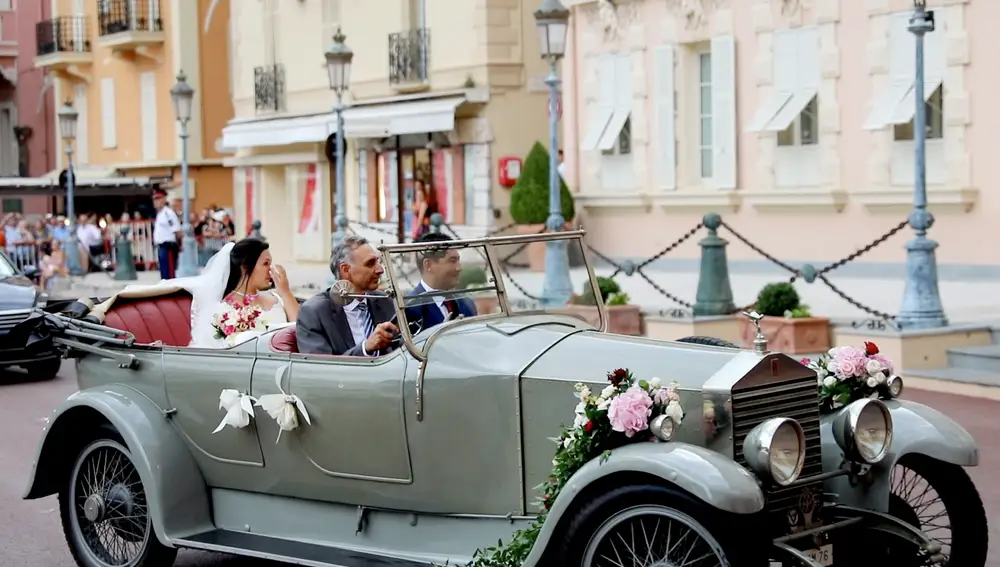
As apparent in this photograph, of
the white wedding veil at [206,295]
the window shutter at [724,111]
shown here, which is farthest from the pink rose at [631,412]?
the window shutter at [724,111]

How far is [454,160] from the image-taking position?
31031mm

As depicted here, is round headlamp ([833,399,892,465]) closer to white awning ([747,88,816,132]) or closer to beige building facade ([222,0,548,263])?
white awning ([747,88,816,132])

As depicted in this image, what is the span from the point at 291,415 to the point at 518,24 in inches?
935

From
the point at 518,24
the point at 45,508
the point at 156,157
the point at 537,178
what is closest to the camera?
the point at 45,508

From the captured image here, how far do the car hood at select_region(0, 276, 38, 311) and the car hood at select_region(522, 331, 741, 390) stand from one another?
35.6 ft

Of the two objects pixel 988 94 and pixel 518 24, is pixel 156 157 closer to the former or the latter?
pixel 518 24

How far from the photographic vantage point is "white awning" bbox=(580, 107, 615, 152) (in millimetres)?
26344

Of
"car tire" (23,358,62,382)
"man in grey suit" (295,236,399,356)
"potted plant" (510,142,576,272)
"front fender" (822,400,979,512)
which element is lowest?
"car tire" (23,358,62,382)

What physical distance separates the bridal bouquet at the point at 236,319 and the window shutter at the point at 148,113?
3815cm

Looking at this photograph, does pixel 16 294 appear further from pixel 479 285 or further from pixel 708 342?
pixel 708 342

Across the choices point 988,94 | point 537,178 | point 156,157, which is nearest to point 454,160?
point 537,178

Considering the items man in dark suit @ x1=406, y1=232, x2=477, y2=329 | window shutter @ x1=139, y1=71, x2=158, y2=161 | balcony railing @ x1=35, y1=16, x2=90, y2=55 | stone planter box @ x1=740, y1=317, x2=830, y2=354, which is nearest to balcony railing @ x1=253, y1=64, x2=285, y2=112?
window shutter @ x1=139, y1=71, x2=158, y2=161

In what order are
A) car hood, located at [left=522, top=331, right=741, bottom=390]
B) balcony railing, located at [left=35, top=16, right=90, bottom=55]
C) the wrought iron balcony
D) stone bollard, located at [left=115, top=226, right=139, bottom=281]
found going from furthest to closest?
balcony railing, located at [left=35, top=16, right=90, bottom=55] < the wrought iron balcony < stone bollard, located at [left=115, top=226, right=139, bottom=281] < car hood, located at [left=522, top=331, right=741, bottom=390]

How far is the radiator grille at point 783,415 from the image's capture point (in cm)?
582
